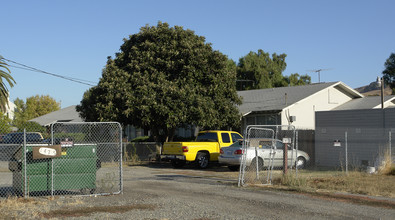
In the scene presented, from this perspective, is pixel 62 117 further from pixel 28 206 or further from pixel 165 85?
pixel 28 206

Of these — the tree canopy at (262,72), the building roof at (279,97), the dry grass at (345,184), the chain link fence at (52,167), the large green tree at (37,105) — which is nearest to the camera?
the chain link fence at (52,167)

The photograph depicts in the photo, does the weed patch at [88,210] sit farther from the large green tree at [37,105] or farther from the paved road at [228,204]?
the large green tree at [37,105]

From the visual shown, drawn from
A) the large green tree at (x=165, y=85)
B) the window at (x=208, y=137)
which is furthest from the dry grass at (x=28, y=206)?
the large green tree at (x=165, y=85)

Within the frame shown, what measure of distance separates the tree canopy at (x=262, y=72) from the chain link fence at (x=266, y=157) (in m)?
33.8

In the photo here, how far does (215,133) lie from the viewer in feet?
74.6

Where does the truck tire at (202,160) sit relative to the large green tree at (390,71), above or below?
below

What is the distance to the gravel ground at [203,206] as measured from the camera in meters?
9.62

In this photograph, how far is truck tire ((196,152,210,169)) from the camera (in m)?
21.9

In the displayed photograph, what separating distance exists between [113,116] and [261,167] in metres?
9.30

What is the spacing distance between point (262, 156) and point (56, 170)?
380 inches

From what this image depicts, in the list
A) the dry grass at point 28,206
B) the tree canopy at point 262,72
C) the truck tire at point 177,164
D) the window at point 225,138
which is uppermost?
the tree canopy at point 262,72

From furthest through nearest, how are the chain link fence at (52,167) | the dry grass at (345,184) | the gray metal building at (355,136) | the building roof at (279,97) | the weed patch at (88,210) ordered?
the building roof at (279,97) < the gray metal building at (355,136) < the dry grass at (345,184) < the chain link fence at (52,167) < the weed patch at (88,210)

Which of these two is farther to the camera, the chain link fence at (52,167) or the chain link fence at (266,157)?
the chain link fence at (266,157)

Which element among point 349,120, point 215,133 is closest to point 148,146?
point 215,133
